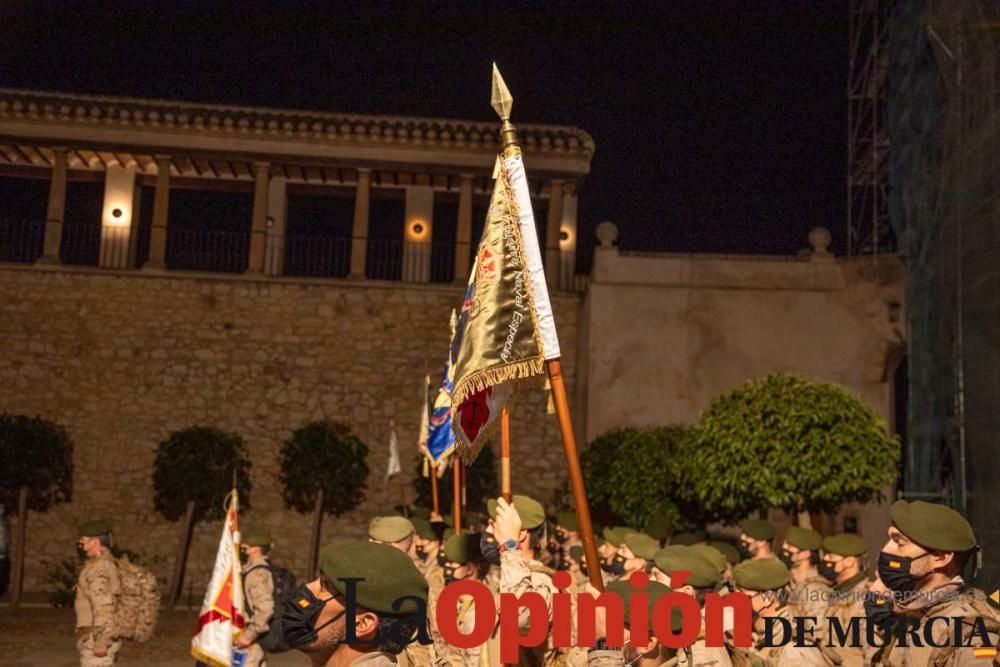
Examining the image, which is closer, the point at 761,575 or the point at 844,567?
the point at 761,575

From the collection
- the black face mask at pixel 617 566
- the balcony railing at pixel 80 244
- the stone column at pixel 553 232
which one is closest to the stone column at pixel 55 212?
the balcony railing at pixel 80 244

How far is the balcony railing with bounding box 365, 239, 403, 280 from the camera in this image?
73.6 ft

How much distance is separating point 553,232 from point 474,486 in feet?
20.1

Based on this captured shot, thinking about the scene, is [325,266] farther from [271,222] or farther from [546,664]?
[546,664]

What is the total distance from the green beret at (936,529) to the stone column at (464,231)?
17359mm

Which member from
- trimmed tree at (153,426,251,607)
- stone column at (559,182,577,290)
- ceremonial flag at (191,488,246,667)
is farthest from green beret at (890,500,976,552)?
stone column at (559,182,577,290)

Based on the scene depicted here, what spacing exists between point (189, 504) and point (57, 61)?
12427mm

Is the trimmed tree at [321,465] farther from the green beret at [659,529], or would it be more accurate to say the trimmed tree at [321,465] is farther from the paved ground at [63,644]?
the green beret at [659,529]

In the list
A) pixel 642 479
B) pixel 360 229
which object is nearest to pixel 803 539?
pixel 642 479

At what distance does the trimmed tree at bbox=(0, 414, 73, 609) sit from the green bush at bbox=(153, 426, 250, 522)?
5.80ft

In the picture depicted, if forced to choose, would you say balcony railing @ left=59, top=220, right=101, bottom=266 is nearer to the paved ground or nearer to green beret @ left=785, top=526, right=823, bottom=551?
the paved ground

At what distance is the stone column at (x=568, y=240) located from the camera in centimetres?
2156

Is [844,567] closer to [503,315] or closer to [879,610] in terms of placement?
[879,610]

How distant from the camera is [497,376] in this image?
466 cm
